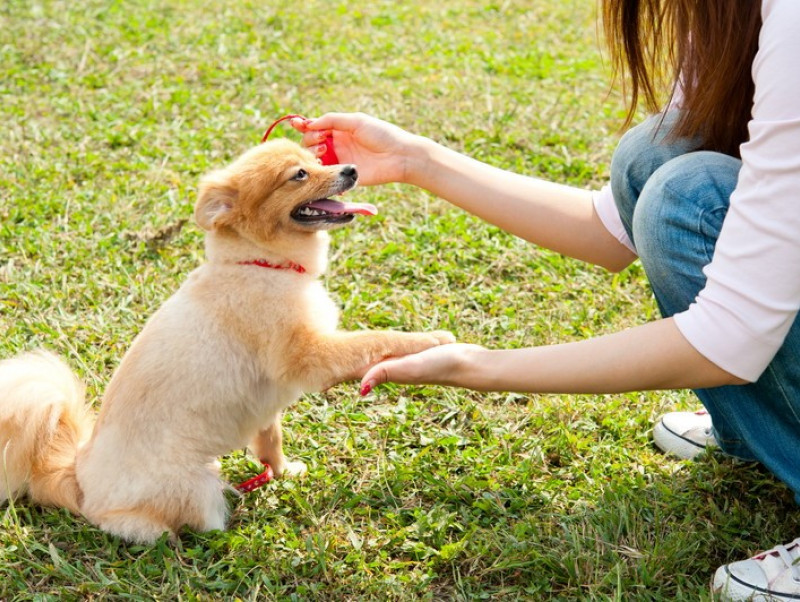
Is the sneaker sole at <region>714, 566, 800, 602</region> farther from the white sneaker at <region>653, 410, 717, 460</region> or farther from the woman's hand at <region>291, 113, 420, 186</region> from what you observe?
the woman's hand at <region>291, 113, 420, 186</region>

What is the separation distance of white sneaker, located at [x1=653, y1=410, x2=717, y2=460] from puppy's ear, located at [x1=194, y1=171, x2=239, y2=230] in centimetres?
145

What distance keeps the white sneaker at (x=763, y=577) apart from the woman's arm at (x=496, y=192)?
1.01 metres

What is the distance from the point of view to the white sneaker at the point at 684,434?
271 centimetres

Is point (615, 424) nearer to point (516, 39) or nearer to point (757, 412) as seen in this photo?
point (757, 412)

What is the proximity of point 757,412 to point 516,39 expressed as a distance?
14.7ft

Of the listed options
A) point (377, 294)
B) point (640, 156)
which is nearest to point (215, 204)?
point (377, 294)

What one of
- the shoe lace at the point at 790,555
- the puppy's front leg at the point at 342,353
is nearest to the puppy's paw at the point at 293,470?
the puppy's front leg at the point at 342,353

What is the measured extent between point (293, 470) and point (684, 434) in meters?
1.19

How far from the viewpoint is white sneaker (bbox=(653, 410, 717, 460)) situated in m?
2.71

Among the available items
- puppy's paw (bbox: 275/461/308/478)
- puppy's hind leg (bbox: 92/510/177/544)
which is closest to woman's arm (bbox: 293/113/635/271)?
puppy's paw (bbox: 275/461/308/478)

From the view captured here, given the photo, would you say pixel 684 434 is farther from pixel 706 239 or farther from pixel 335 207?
pixel 335 207

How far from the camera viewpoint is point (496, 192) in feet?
9.15

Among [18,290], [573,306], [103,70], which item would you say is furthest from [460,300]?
[103,70]

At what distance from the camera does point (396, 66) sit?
564 centimetres
